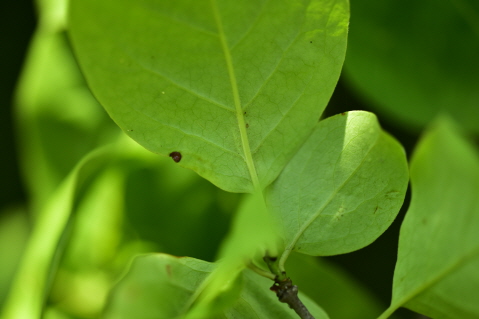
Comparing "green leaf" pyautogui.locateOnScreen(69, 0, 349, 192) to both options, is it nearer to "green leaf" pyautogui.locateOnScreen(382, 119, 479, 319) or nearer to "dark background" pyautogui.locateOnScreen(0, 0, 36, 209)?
"green leaf" pyautogui.locateOnScreen(382, 119, 479, 319)

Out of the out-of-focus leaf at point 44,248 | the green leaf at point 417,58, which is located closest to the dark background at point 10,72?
the out-of-focus leaf at point 44,248

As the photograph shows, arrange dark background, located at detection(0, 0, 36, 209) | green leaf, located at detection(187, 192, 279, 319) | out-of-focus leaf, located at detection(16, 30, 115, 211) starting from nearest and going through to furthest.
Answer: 1. green leaf, located at detection(187, 192, 279, 319)
2. out-of-focus leaf, located at detection(16, 30, 115, 211)
3. dark background, located at detection(0, 0, 36, 209)

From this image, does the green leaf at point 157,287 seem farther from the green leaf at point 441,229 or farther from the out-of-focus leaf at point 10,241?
the out-of-focus leaf at point 10,241

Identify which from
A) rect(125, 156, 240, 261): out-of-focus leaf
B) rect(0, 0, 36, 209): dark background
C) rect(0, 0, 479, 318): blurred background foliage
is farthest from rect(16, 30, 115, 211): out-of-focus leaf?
rect(0, 0, 36, 209): dark background

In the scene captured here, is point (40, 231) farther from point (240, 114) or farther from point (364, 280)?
point (364, 280)

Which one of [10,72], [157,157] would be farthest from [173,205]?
[10,72]

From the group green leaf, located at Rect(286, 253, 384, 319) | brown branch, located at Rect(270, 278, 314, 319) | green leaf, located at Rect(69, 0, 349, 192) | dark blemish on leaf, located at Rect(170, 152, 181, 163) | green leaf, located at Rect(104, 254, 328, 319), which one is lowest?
green leaf, located at Rect(286, 253, 384, 319)

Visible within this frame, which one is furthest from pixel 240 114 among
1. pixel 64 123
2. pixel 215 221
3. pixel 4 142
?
pixel 4 142
